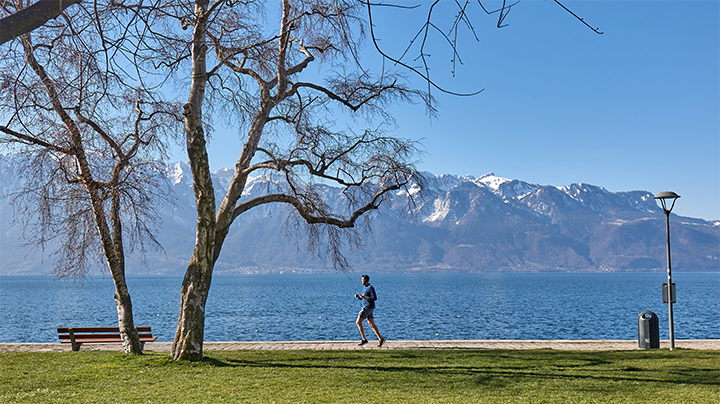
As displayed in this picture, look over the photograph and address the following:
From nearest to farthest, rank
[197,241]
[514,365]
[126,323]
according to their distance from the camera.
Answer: [514,365], [197,241], [126,323]

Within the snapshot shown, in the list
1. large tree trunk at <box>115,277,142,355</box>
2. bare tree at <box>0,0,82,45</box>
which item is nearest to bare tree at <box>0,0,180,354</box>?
large tree trunk at <box>115,277,142,355</box>

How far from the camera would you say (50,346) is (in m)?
14.9

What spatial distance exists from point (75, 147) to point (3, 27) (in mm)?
8116

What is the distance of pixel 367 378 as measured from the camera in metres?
9.21

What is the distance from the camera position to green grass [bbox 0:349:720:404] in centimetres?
759

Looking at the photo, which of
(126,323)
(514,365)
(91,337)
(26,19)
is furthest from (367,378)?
(91,337)

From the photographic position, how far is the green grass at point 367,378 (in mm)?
7594

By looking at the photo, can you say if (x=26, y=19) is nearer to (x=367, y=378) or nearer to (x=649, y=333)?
(x=367, y=378)

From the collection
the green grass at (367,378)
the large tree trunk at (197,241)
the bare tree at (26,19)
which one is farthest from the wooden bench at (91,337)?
the bare tree at (26,19)

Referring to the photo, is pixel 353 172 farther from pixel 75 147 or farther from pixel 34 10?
pixel 34 10

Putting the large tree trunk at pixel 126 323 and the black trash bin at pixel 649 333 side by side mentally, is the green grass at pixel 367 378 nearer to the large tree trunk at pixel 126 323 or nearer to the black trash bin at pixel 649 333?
the large tree trunk at pixel 126 323

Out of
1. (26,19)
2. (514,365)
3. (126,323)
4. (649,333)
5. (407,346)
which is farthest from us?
(407,346)

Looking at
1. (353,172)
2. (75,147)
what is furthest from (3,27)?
(353,172)

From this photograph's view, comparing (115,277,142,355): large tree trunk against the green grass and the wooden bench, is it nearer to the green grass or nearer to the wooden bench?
the green grass
